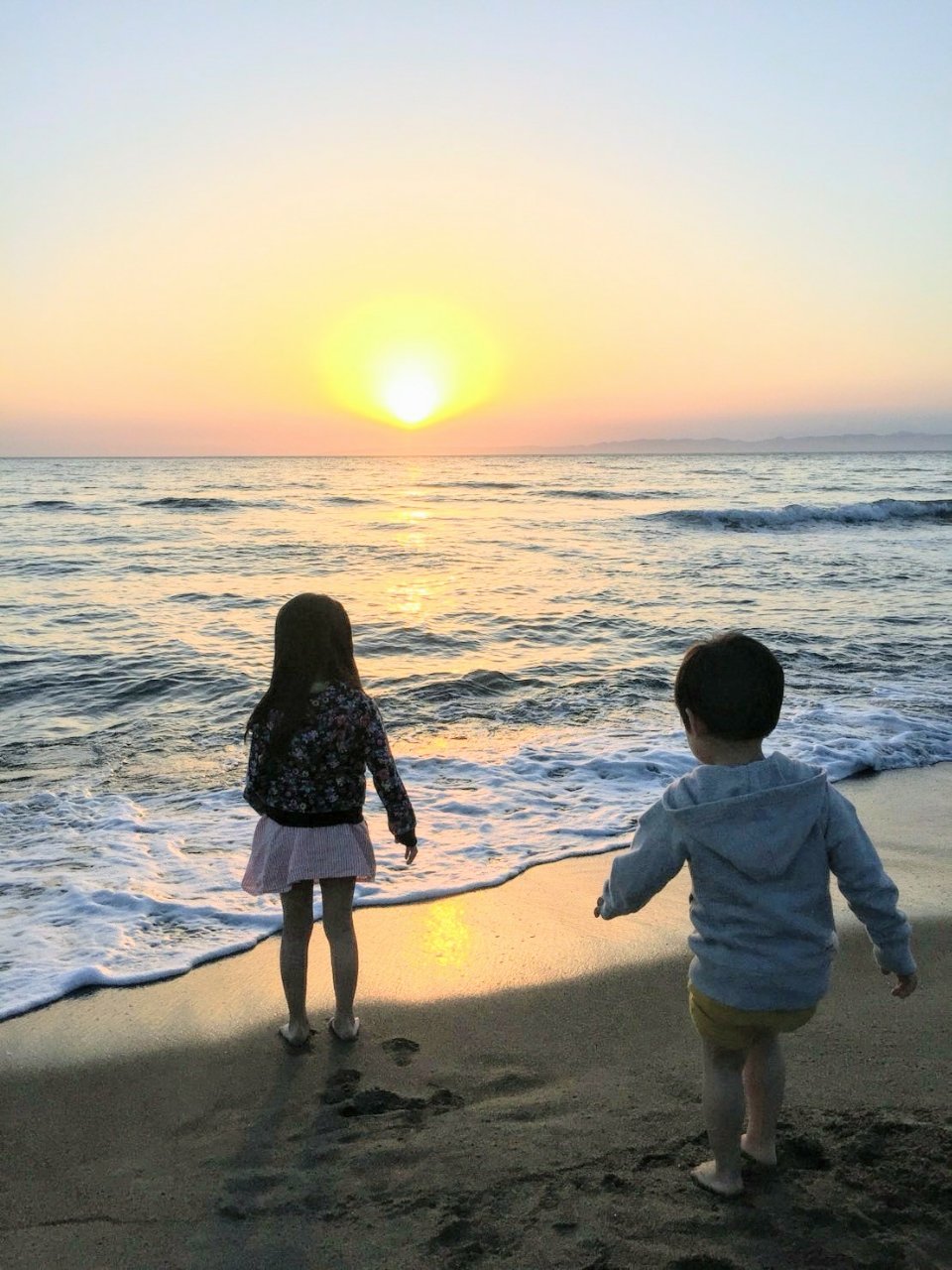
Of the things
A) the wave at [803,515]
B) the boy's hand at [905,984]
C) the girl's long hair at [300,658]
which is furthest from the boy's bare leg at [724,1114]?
the wave at [803,515]

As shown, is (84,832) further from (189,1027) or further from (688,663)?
(688,663)

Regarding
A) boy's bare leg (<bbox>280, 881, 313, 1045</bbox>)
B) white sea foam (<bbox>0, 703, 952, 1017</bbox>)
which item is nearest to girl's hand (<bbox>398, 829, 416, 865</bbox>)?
boy's bare leg (<bbox>280, 881, 313, 1045</bbox>)

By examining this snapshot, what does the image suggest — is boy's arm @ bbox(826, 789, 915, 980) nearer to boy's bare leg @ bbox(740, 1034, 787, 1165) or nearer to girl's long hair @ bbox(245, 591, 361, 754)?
boy's bare leg @ bbox(740, 1034, 787, 1165)

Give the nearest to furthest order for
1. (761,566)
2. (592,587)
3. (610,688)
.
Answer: (610,688)
(592,587)
(761,566)

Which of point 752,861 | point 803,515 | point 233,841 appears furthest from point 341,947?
point 803,515

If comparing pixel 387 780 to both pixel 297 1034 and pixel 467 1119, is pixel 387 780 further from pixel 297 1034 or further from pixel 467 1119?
pixel 467 1119

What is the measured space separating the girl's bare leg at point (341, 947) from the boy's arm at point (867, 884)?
191 centimetres

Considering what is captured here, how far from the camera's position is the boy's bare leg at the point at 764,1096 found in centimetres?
253

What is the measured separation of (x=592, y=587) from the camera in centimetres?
1656

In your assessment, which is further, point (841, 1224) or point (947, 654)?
point (947, 654)

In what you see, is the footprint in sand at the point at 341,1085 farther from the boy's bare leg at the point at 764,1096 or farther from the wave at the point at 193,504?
the wave at the point at 193,504

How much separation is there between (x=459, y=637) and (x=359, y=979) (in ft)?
27.6

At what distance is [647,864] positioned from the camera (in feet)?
7.79

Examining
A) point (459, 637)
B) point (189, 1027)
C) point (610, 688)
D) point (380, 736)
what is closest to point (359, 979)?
point (189, 1027)
